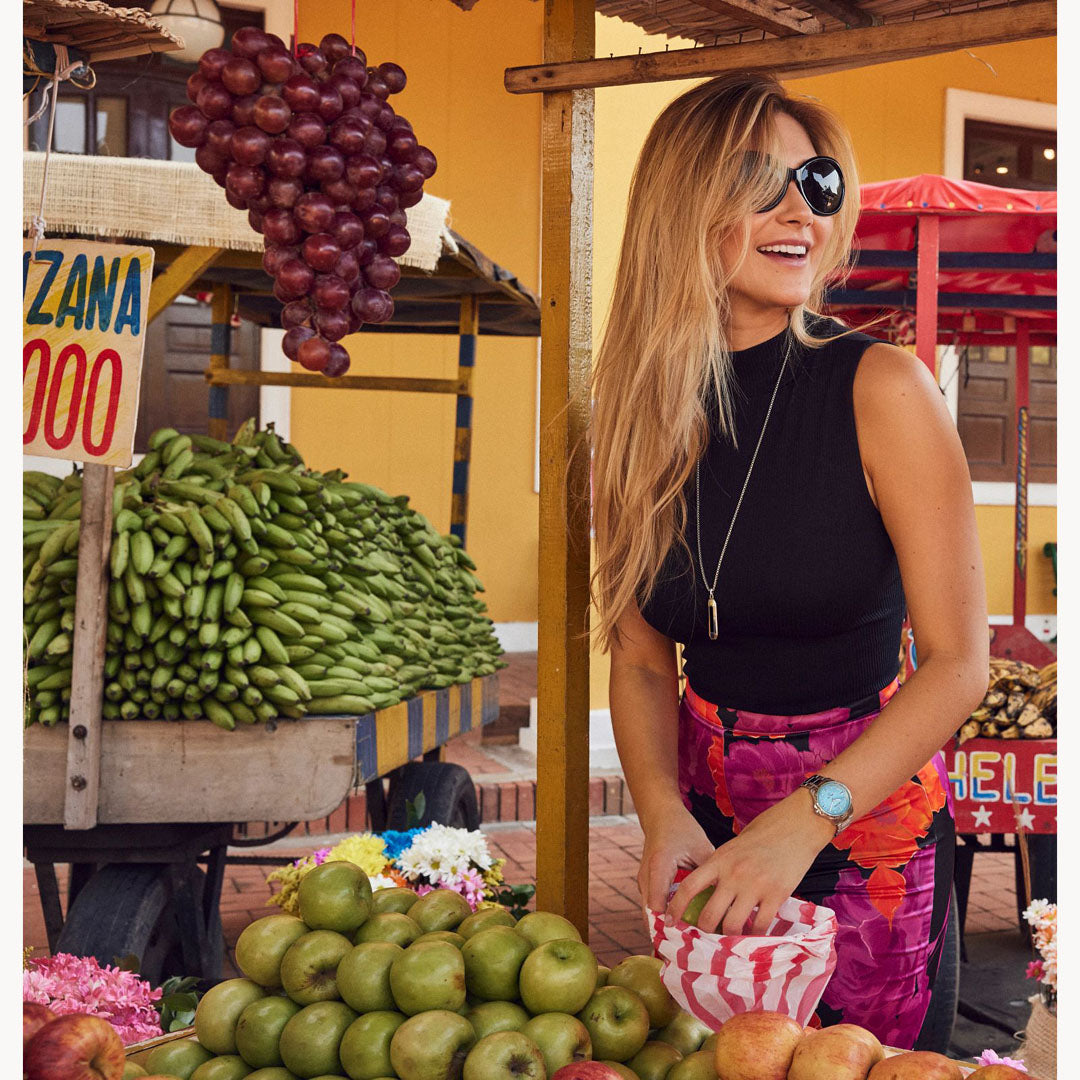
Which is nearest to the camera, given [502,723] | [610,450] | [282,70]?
[610,450]

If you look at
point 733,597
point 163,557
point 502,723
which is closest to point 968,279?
point 502,723

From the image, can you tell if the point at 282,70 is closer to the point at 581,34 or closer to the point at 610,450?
the point at 581,34

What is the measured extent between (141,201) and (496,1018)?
232 cm

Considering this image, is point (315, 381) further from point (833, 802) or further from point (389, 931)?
point (833, 802)

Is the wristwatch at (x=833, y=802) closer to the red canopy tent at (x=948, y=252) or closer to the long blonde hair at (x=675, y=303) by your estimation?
the long blonde hair at (x=675, y=303)

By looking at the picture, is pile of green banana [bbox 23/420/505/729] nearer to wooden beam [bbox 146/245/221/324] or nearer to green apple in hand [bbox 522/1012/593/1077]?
wooden beam [bbox 146/245/221/324]

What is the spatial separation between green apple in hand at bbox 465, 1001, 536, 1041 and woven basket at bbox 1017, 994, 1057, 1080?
6.62ft

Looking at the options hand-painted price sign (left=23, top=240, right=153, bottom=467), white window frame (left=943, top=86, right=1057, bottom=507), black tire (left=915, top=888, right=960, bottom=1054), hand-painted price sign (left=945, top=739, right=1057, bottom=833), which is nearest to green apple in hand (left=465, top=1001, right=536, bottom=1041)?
black tire (left=915, top=888, right=960, bottom=1054)

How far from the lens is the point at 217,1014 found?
4.63 feet

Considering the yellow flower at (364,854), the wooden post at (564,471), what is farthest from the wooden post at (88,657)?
the wooden post at (564,471)

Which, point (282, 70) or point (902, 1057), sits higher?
point (282, 70)

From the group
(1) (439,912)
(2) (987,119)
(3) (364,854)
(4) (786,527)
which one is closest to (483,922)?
(1) (439,912)

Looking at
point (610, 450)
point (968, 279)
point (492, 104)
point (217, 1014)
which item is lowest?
point (217, 1014)
